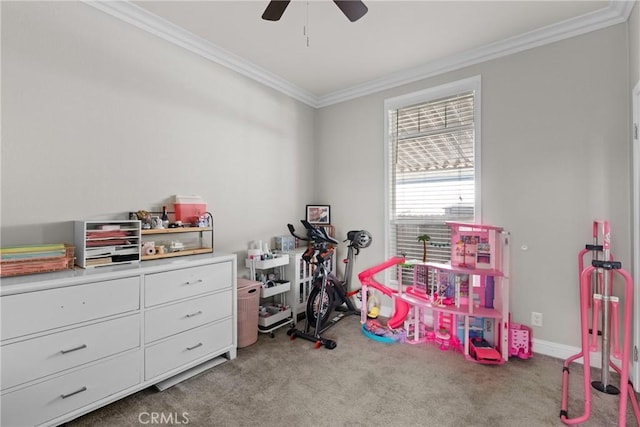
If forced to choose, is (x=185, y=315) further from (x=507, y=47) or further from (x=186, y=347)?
(x=507, y=47)

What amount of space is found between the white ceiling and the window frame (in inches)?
7.3

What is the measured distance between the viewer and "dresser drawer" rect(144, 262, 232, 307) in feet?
6.64

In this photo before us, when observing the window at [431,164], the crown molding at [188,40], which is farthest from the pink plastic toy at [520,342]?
the crown molding at [188,40]

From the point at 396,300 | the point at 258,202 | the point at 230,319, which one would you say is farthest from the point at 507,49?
the point at 230,319

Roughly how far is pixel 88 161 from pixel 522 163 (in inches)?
140

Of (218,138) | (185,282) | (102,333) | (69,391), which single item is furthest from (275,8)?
(69,391)

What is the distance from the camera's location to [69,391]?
168 centimetres

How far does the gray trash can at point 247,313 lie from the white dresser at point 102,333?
0.83 ft

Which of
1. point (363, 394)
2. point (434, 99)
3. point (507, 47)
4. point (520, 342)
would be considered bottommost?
point (363, 394)

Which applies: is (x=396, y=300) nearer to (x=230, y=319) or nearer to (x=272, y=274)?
(x=272, y=274)

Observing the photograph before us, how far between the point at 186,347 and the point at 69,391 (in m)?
0.67

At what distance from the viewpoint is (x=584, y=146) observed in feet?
7.99

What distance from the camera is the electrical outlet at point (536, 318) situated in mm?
2631

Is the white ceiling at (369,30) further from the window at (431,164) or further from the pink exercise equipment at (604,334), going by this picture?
the pink exercise equipment at (604,334)
